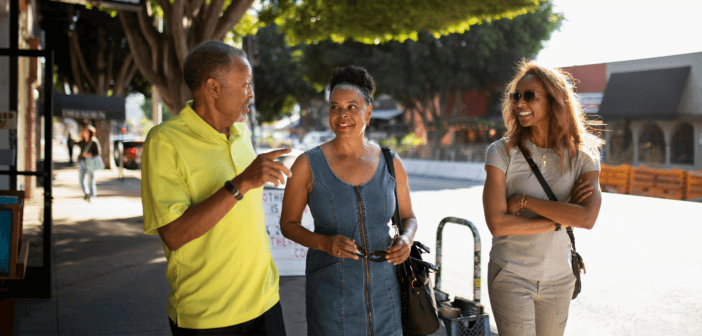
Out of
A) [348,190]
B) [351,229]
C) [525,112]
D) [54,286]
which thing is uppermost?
[525,112]

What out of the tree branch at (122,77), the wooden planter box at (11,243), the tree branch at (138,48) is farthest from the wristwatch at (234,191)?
the tree branch at (122,77)

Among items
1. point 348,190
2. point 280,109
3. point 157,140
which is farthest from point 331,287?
point 280,109

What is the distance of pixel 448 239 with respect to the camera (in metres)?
9.88

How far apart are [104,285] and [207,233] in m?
4.87

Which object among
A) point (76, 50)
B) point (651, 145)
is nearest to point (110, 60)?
point (76, 50)

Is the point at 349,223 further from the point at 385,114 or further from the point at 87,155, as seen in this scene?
the point at 385,114

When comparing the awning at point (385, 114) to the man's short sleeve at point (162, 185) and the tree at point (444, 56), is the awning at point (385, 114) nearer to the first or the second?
the tree at point (444, 56)

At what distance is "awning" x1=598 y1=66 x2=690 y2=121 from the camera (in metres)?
24.8

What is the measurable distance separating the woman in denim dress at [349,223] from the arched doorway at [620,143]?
26849mm

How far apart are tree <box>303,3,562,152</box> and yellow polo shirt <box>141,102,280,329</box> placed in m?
28.6

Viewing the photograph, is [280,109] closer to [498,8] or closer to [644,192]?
[644,192]

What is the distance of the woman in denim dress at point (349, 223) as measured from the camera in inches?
97.0

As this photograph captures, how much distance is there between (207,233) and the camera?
2.08 meters

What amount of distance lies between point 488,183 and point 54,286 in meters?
5.37
